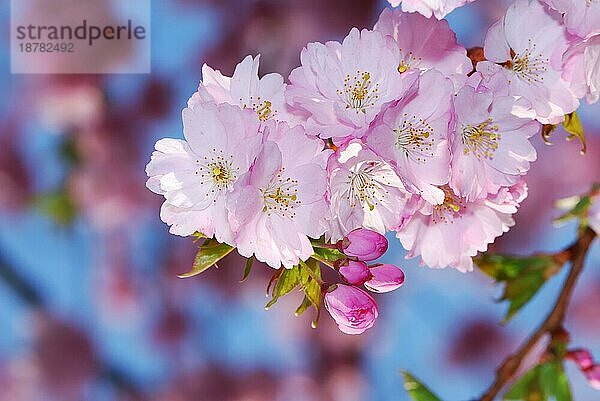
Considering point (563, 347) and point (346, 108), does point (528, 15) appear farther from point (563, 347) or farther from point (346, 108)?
point (563, 347)

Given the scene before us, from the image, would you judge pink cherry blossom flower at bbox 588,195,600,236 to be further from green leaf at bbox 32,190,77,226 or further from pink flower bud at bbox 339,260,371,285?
green leaf at bbox 32,190,77,226

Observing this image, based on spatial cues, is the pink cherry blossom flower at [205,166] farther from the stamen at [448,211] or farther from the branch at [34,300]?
the branch at [34,300]

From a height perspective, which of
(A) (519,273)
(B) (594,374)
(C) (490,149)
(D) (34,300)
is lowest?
(D) (34,300)

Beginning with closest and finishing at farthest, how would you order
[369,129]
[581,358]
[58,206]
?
[369,129] → [581,358] → [58,206]

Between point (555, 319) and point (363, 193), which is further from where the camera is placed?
point (555, 319)

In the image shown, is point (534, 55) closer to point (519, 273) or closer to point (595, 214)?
point (595, 214)

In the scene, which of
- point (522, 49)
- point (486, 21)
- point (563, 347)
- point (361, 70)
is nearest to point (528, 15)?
point (522, 49)

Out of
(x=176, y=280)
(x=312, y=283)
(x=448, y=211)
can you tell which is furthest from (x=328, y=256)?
(x=176, y=280)
